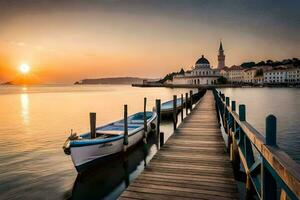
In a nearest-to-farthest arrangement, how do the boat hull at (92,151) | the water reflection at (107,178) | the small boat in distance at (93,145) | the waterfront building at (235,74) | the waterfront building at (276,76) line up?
the small boat in distance at (93,145), the boat hull at (92,151), the water reflection at (107,178), the waterfront building at (276,76), the waterfront building at (235,74)

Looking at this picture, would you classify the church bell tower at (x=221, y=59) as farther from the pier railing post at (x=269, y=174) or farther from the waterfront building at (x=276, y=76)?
the pier railing post at (x=269, y=174)

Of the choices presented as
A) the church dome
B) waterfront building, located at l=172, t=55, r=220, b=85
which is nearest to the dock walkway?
waterfront building, located at l=172, t=55, r=220, b=85

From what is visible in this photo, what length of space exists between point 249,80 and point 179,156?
546 feet

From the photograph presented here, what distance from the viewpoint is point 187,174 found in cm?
630

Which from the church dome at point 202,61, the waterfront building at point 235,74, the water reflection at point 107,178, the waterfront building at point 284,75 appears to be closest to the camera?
the water reflection at point 107,178

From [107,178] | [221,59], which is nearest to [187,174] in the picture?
[107,178]

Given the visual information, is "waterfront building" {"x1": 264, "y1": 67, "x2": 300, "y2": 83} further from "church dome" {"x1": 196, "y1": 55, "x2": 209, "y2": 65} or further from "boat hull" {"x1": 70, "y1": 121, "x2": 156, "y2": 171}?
"boat hull" {"x1": 70, "y1": 121, "x2": 156, "y2": 171}

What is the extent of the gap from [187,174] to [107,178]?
4.53 meters

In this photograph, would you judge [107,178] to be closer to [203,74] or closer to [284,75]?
[203,74]

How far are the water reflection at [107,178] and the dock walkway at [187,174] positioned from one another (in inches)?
97.9

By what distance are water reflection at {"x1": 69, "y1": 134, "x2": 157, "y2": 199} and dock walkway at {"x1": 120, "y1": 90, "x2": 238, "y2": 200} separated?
249 centimetres

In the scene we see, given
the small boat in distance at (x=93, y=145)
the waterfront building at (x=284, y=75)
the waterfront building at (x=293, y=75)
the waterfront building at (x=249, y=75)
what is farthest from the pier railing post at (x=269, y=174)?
the waterfront building at (x=249, y=75)

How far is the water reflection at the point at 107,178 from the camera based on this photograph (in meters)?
8.64

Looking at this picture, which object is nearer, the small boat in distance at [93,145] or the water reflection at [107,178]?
the small boat in distance at [93,145]
